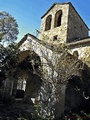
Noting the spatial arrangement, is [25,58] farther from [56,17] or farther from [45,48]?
[56,17]

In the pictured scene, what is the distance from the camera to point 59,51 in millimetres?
7914

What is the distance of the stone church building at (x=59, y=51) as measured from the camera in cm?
877

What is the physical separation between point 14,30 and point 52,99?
2028 centimetres

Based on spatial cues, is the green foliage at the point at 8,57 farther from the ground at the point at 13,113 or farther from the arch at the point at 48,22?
the arch at the point at 48,22

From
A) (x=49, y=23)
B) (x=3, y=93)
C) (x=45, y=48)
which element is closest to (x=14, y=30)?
(x=49, y=23)

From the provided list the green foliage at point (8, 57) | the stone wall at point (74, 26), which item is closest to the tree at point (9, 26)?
the stone wall at point (74, 26)

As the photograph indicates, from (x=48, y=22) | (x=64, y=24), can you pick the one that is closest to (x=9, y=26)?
(x=48, y=22)

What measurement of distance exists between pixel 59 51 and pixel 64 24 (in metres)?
11.1

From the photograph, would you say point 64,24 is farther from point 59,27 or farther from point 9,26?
point 9,26

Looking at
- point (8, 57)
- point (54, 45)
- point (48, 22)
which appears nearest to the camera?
point (54, 45)

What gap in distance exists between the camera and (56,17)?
19.8 meters

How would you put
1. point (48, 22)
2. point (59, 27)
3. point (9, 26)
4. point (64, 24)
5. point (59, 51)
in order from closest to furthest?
point (59, 51)
point (64, 24)
point (59, 27)
point (48, 22)
point (9, 26)

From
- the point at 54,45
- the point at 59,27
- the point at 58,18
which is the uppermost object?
the point at 58,18

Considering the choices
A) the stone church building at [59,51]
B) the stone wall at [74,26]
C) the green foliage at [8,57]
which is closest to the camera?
the stone church building at [59,51]
